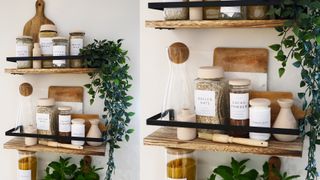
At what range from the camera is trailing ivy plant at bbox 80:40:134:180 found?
68.0 inches

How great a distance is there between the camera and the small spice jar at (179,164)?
1.39 m

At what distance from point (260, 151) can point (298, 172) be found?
23 centimetres

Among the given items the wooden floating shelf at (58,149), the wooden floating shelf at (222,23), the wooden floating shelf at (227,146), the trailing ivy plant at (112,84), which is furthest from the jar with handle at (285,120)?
the wooden floating shelf at (58,149)

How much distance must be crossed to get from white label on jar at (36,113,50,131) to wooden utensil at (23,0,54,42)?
397 mm

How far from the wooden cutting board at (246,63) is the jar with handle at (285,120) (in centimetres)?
12

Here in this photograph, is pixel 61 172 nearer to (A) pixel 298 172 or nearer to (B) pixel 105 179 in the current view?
(B) pixel 105 179

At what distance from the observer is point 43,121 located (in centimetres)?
184

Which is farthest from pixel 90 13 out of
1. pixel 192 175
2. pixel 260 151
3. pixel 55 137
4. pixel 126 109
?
pixel 260 151

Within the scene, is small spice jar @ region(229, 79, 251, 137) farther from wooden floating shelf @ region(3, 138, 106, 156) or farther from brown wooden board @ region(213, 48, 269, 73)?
wooden floating shelf @ region(3, 138, 106, 156)

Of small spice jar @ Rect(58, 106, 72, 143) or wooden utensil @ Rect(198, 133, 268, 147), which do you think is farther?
small spice jar @ Rect(58, 106, 72, 143)

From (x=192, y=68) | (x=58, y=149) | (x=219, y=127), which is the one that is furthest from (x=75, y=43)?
(x=219, y=127)

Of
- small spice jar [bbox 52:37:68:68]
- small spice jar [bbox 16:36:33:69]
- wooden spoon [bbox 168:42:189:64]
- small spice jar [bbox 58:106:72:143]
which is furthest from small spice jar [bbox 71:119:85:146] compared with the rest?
wooden spoon [bbox 168:42:189:64]

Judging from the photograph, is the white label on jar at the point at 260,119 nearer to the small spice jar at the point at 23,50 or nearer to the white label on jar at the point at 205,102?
the white label on jar at the point at 205,102

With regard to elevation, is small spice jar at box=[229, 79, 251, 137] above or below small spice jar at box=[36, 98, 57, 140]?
above
